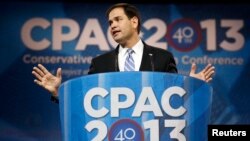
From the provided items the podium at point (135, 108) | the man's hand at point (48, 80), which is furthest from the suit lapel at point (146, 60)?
the podium at point (135, 108)

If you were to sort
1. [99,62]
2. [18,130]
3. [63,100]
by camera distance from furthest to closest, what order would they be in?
[18,130]
[99,62]
[63,100]

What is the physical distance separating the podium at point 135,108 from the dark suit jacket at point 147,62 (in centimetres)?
45

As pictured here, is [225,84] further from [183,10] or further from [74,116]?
[74,116]

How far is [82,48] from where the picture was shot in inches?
168

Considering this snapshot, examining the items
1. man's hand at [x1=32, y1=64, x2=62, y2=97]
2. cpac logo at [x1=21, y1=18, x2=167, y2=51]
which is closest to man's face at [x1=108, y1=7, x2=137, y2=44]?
man's hand at [x1=32, y1=64, x2=62, y2=97]

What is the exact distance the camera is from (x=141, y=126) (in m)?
1.90

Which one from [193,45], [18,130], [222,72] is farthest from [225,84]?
[18,130]

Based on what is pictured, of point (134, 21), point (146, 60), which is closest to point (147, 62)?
point (146, 60)

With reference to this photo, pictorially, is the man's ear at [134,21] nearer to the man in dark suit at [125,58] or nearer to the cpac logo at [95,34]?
the man in dark suit at [125,58]

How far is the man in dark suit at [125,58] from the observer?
95.0 inches

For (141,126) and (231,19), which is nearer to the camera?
(141,126)

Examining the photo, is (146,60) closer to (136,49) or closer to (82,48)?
(136,49)

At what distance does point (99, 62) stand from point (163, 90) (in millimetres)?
614

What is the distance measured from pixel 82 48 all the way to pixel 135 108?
7.86 feet
